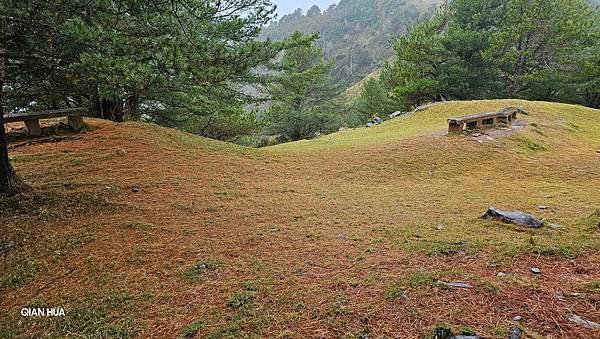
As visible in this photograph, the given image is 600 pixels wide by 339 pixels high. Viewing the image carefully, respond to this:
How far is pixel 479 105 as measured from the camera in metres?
13.3

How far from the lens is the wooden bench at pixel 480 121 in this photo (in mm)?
9312

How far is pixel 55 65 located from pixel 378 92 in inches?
869

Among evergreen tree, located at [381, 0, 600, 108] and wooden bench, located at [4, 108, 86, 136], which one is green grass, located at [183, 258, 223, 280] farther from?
evergreen tree, located at [381, 0, 600, 108]

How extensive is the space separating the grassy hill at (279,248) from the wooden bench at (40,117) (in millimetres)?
492

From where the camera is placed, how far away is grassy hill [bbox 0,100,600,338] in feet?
7.09

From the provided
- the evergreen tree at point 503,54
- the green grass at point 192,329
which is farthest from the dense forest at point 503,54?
the green grass at point 192,329

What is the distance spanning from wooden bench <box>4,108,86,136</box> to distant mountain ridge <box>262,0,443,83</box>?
64453 millimetres

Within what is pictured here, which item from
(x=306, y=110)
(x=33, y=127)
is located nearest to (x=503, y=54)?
(x=306, y=110)

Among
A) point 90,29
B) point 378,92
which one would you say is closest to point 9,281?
point 90,29

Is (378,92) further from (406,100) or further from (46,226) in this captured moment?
(46,226)

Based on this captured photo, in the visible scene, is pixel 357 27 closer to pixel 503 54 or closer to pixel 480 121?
pixel 503 54

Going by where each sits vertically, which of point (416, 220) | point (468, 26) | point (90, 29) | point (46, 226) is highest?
point (468, 26)

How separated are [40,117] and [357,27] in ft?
304

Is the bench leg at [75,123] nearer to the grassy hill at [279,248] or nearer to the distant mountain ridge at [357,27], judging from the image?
the grassy hill at [279,248]
